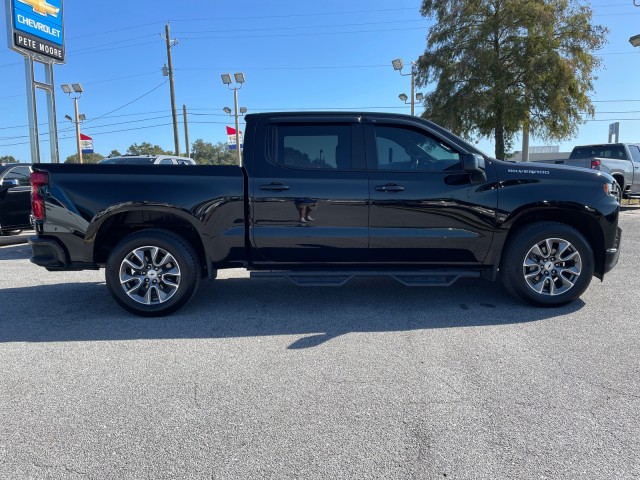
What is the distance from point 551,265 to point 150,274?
4150 millimetres

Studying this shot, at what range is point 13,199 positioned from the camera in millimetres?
9805

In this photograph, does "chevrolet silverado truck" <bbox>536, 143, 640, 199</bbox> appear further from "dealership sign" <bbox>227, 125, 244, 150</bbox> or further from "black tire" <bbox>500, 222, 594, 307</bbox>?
"dealership sign" <bbox>227, 125, 244, 150</bbox>

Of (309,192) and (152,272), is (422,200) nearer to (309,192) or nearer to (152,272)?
(309,192)

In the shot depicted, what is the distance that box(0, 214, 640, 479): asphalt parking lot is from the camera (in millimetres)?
2412

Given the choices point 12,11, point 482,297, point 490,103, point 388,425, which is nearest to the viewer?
point 388,425

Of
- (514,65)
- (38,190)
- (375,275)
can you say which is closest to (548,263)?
(375,275)

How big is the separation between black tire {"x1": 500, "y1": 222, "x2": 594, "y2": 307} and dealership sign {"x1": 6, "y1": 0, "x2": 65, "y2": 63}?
51.4 ft

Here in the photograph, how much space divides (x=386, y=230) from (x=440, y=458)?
260cm

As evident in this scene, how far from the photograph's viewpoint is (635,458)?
2.38 meters

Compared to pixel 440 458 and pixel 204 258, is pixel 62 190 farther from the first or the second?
pixel 440 458

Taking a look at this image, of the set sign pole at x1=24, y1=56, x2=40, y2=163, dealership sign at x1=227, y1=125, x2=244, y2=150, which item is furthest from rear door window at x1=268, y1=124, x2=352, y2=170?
dealership sign at x1=227, y1=125, x2=244, y2=150

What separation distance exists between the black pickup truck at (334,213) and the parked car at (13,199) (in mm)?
6238

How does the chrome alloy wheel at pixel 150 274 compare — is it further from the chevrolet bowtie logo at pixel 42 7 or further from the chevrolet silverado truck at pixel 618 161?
the chevrolet bowtie logo at pixel 42 7

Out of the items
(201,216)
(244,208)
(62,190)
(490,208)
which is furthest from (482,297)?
(62,190)
